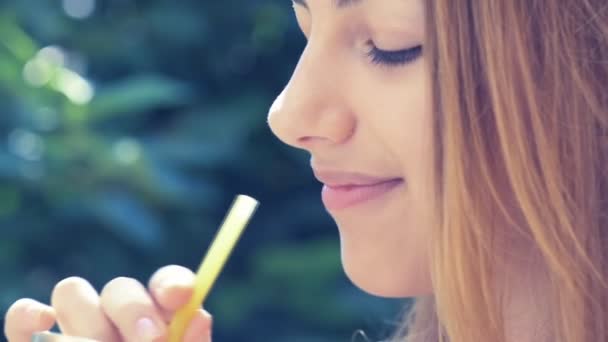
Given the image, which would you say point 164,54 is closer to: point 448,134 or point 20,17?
point 20,17

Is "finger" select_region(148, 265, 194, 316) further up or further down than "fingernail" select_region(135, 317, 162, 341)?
further up

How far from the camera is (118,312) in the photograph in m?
0.61

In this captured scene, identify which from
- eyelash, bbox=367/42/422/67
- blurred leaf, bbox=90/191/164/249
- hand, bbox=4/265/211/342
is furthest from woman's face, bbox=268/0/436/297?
blurred leaf, bbox=90/191/164/249

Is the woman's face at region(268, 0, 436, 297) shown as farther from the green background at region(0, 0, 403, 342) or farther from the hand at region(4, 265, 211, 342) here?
the green background at region(0, 0, 403, 342)

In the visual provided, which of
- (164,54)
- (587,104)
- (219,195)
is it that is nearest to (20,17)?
(164,54)

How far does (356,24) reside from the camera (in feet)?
2.06

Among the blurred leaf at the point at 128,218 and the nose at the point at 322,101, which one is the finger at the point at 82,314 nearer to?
the nose at the point at 322,101

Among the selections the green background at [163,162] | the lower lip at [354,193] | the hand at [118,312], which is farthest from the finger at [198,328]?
the green background at [163,162]

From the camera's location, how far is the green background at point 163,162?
1.25 m

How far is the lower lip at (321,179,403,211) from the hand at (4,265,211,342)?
0.34 feet

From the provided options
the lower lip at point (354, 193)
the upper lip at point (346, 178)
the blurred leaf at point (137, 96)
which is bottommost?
the lower lip at point (354, 193)

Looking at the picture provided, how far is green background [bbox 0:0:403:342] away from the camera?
1252 millimetres

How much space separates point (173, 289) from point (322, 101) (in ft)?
0.45

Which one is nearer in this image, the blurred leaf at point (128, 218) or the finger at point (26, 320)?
the finger at point (26, 320)
